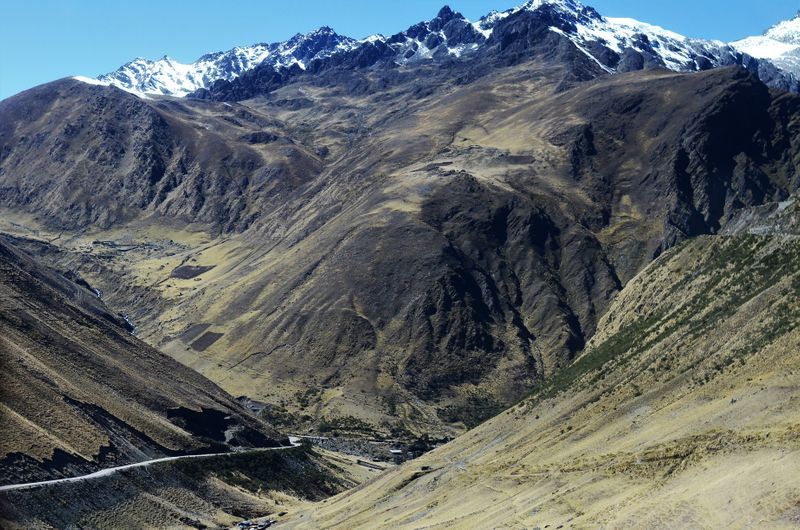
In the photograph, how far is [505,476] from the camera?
78.3m

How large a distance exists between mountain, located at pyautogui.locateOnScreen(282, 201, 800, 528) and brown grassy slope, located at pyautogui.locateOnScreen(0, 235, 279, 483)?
20.1 m

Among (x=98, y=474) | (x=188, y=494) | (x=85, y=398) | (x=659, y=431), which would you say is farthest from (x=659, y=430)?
(x=85, y=398)

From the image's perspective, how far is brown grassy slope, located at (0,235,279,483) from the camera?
293 feet

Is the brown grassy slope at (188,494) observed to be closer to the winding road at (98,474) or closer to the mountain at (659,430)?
the winding road at (98,474)

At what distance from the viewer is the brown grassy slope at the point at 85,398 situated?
8944cm

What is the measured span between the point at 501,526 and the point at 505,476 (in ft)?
45.0

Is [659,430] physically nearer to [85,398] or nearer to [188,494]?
[188,494]

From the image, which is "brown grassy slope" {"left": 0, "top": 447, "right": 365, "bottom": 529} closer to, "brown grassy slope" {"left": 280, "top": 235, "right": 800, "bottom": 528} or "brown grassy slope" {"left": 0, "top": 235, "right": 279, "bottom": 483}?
"brown grassy slope" {"left": 0, "top": 235, "right": 279, "bottom": 483}

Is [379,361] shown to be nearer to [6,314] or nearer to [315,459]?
[315,459]

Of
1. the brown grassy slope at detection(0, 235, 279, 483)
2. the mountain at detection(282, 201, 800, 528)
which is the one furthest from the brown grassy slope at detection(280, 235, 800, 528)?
the brown grassy slope at detection(0, 235, 279, 483)

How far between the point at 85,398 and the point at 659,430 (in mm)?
59197

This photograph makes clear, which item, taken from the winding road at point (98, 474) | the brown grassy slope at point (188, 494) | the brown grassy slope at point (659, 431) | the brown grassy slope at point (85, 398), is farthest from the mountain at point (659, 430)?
the brown grassy slope at point (85, 398)

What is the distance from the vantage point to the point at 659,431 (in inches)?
2665

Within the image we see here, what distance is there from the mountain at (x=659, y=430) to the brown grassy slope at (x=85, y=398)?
20.1 m
